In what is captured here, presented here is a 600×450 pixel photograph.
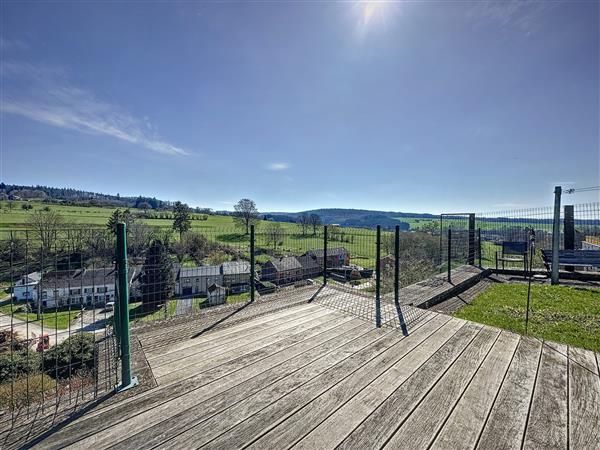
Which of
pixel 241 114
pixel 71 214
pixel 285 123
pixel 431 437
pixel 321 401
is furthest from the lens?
pixel 71 214

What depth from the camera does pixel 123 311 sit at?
174cm

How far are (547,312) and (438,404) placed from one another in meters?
3.99

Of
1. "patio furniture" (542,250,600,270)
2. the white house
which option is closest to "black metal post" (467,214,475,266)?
"patio furniture" (542,250,600,270)

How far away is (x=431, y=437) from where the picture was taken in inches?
51.0

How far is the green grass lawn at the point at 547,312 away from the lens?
3098 millimetres

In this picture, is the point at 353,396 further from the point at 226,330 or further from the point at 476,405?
the point at 226,330

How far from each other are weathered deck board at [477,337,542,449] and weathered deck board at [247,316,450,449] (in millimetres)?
688

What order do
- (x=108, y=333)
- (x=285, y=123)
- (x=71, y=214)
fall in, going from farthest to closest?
1. (x=71, y=214)
2. (x=285, y=123)
3. (x=108, y=333)

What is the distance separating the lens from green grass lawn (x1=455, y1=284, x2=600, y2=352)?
3.10m

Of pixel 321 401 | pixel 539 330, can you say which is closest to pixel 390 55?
pixel 539 330

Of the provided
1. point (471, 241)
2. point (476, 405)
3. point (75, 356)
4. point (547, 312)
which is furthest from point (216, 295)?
point (471, 241)

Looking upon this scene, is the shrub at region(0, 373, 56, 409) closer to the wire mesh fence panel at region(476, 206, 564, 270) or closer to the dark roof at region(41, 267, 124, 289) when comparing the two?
the dark roof at region(41, 267, 124, 289)

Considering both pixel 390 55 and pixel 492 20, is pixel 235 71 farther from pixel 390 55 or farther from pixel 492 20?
pixel 492 20

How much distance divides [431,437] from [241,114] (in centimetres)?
930
